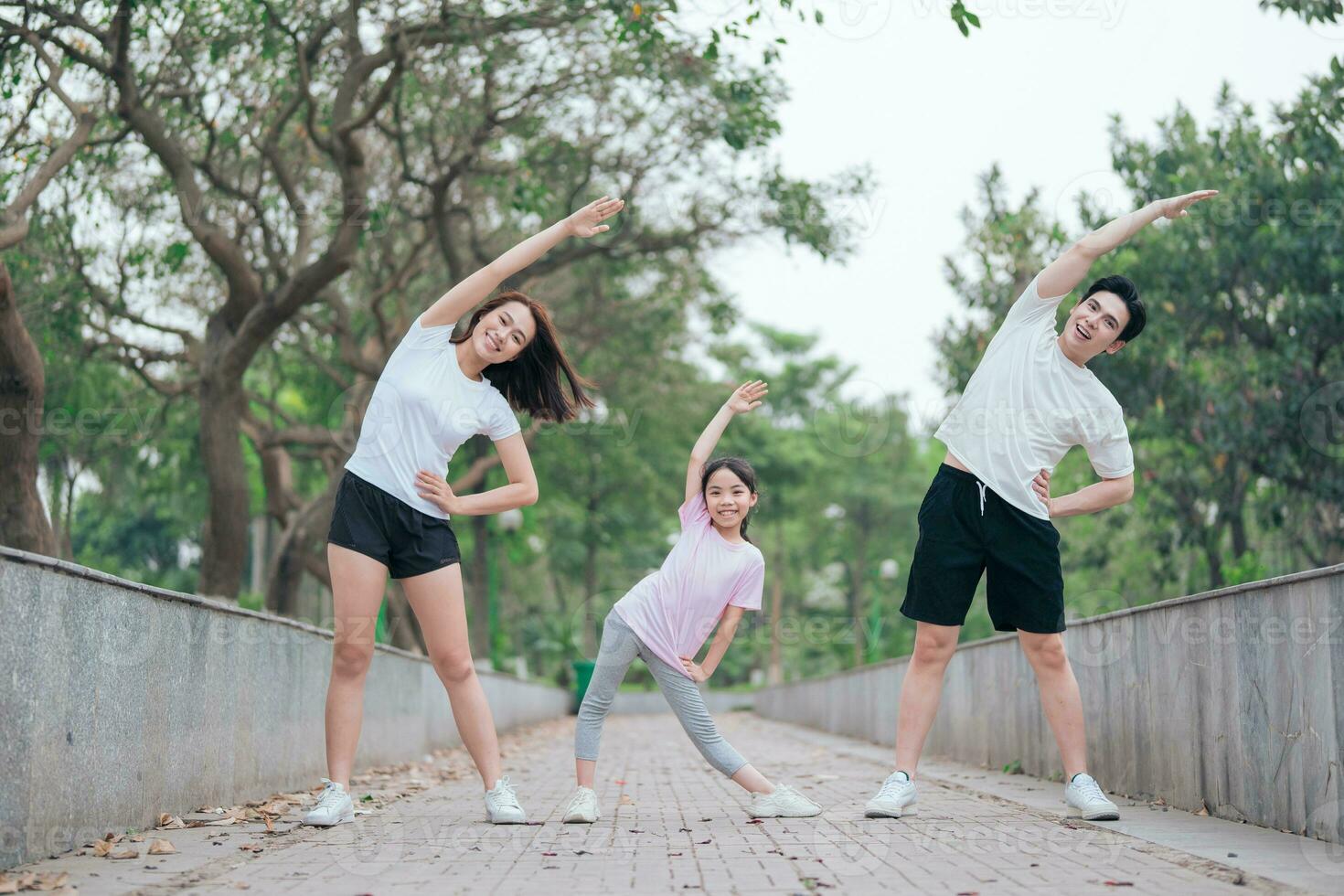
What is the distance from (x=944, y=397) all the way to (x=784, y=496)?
21895 millimetres

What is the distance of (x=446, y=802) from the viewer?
23.2 feet

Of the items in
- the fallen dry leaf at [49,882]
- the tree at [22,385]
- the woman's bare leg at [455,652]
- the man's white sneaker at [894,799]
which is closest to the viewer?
the fallen dry leaf at [49,882]

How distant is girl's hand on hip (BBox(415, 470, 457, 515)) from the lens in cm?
550

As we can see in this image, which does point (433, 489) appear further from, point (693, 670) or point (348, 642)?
point (693, 670)

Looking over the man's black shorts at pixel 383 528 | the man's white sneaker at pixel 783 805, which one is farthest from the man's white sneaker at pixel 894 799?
the man's black shorts at pixel 383 528

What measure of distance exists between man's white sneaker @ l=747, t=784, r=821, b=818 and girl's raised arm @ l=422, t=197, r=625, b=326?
238cm

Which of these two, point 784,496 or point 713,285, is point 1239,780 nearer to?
point 713,285

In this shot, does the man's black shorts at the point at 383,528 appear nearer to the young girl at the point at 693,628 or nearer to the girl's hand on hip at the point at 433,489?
the girl's hand on hip at the point at 433,489

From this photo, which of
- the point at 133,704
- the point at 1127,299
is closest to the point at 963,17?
the point at 1127,299

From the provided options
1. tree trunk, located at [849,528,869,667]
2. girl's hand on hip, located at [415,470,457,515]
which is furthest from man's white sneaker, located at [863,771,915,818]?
tree trunk, located at [849,528,869,667]

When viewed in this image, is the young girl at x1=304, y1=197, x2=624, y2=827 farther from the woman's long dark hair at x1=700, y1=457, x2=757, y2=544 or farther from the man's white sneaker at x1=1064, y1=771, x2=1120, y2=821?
the man's white sneaker at x1=1064, y1=771, x2=1120, y2=821

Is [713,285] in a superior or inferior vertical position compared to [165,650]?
superior

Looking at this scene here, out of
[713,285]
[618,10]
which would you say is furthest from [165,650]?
[713,285]

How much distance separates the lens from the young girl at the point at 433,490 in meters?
5.48
